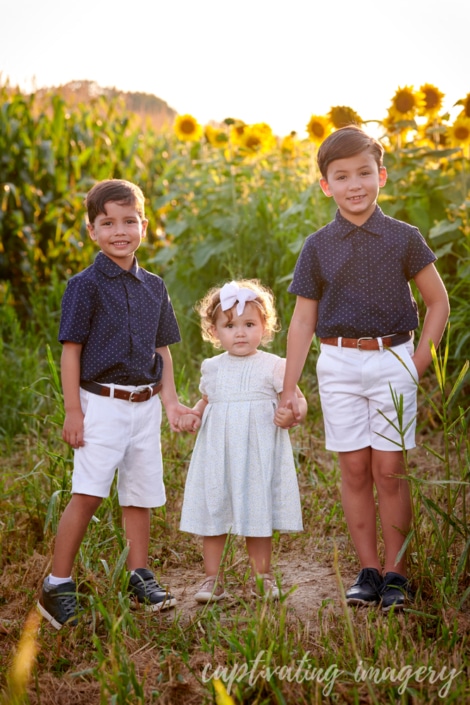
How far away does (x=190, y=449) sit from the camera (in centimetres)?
409

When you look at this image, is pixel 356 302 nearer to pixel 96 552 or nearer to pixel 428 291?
pixel 428 291

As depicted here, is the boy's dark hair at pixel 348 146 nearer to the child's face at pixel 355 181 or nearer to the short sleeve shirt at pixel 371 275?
the child's face at pixel 355 181

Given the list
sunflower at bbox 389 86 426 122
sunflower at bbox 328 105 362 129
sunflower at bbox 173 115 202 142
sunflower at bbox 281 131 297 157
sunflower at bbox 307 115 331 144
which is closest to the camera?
sunflower at bbox 328 105 362 129

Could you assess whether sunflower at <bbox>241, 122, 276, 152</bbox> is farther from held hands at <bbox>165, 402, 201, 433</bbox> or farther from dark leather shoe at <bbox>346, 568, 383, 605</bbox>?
dark leather shoe at <bbox>346, 568, 383, 605</bbox>

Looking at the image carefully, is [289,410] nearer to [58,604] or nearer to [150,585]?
[150,585]

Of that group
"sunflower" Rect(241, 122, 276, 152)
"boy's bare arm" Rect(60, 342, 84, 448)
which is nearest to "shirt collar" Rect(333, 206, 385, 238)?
"boy's bare arm" Rect(60, 342, 84, 448)

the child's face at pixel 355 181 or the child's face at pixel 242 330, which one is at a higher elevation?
the child's face at pixel 355 181

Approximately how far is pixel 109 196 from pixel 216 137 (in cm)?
370

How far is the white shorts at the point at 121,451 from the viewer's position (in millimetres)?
2756

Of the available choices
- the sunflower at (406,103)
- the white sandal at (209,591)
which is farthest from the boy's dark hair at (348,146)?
the sunflower at (406,103)

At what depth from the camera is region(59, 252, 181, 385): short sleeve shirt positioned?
9.08 ft

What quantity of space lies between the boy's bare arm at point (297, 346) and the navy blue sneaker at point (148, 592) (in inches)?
28.1

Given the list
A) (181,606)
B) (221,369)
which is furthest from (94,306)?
(181,606)

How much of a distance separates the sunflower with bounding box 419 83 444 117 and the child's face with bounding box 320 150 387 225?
8.15 ft
